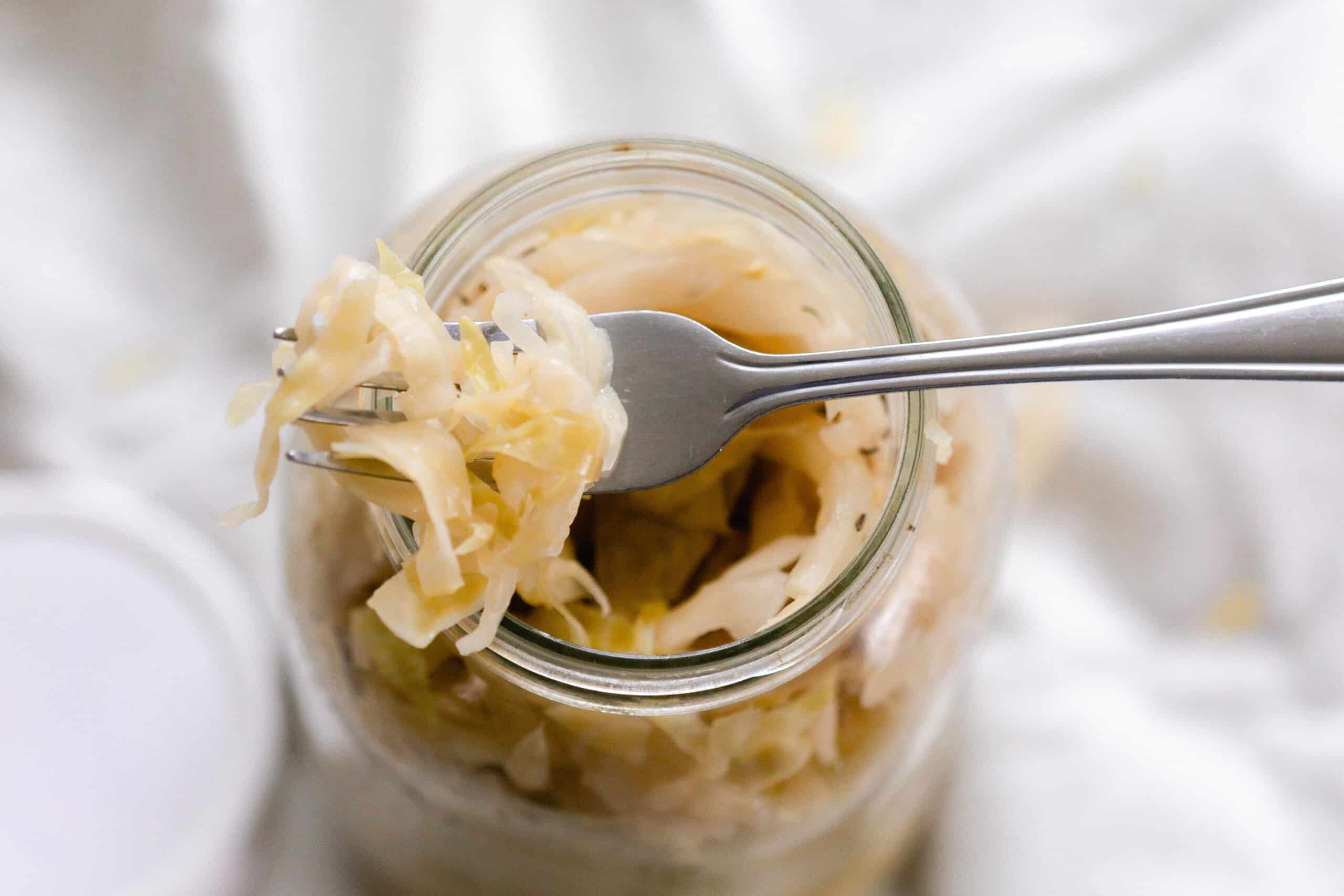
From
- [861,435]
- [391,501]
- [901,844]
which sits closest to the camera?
[391,501]

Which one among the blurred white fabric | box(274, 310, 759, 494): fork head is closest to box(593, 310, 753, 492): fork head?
box(274, 310, 759, 494): fork head

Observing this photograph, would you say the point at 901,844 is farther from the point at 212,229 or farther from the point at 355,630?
the point at 212,229

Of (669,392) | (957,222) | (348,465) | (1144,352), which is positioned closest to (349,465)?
(348,465)

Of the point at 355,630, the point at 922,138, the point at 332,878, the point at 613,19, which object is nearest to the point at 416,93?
the point at 613,19

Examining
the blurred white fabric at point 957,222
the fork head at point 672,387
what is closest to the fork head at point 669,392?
the fork head at point 672,387

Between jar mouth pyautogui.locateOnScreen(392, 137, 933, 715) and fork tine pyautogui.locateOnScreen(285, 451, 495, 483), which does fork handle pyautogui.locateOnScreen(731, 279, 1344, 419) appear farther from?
fork tine pyautogui.locateOnScreen(285, 451, 495, 483)
